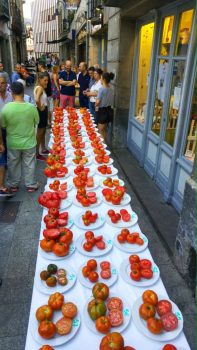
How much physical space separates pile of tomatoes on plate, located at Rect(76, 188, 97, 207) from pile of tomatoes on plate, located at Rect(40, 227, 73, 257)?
521 mm

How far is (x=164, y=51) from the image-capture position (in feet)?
17.7

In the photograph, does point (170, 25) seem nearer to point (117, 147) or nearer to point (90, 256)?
point (117, 147)

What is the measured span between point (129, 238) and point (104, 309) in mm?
743

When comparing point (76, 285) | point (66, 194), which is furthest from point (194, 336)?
point (66, 194)

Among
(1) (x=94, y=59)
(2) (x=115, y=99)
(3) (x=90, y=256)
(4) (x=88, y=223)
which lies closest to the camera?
(3) (x=90, y=256)

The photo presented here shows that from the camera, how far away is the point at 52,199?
2.98 m

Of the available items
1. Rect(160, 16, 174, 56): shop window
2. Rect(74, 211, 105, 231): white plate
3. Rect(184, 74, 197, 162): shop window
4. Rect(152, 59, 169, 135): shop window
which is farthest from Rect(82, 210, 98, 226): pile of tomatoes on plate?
Answer: Rect(160, 16, 174, 56): shop window

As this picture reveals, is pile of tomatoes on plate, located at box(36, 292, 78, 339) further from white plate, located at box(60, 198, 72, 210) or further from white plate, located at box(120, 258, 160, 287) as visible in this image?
white plate, located at box(60, 198, 72, 210)

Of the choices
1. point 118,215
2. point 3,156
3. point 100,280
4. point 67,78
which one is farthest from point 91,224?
point 67,78

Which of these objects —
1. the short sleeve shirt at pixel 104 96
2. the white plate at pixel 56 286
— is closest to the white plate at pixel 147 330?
the white plate at pixel 56 286

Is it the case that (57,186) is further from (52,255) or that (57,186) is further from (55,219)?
(52,255)

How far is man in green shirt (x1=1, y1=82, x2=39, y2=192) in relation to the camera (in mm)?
4484

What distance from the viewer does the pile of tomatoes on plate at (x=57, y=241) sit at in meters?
2.29

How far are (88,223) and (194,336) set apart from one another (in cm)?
152
